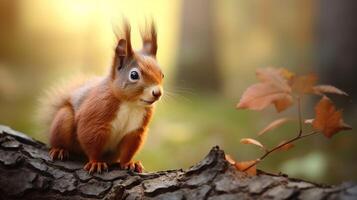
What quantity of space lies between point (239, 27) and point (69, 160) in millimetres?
1434

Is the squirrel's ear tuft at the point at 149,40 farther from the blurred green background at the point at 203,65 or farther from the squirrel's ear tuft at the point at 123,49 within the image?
the blurred green background at the point at 203,65

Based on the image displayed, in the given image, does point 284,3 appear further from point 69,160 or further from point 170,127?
point 69,160

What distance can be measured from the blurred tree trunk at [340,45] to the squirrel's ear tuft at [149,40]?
1.04 m

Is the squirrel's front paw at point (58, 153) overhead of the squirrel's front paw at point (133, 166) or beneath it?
overhead

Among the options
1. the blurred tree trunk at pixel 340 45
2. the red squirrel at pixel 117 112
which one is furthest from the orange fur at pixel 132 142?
the blurred tree trunk at pixel 340 45

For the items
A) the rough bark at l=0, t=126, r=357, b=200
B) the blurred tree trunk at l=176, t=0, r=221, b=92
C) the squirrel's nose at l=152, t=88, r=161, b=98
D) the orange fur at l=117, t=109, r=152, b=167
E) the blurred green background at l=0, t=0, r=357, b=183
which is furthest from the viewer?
the blurred tree trunk at l=176, t=0, r=221, b=92

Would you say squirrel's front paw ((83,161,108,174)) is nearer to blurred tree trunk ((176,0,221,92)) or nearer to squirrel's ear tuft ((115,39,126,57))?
squirrel's ear tuft ((115,39,126,57))

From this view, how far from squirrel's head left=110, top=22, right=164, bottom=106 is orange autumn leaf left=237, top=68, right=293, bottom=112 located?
20cm

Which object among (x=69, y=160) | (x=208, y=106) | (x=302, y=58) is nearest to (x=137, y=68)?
(x=69, y=160)

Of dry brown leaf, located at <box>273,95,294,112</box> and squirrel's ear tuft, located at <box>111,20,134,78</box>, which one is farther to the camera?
squirrel's ear tuft, located at <box>111,20,134,78</box>

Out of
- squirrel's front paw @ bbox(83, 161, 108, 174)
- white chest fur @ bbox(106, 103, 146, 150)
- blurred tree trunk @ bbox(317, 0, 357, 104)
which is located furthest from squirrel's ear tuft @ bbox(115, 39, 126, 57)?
blurred tree trunk @ bbox(317, 0, 357, 104)

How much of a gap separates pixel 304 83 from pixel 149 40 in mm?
379

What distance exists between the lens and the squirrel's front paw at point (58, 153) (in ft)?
3.58

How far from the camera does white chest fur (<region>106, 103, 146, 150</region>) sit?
108 cm
